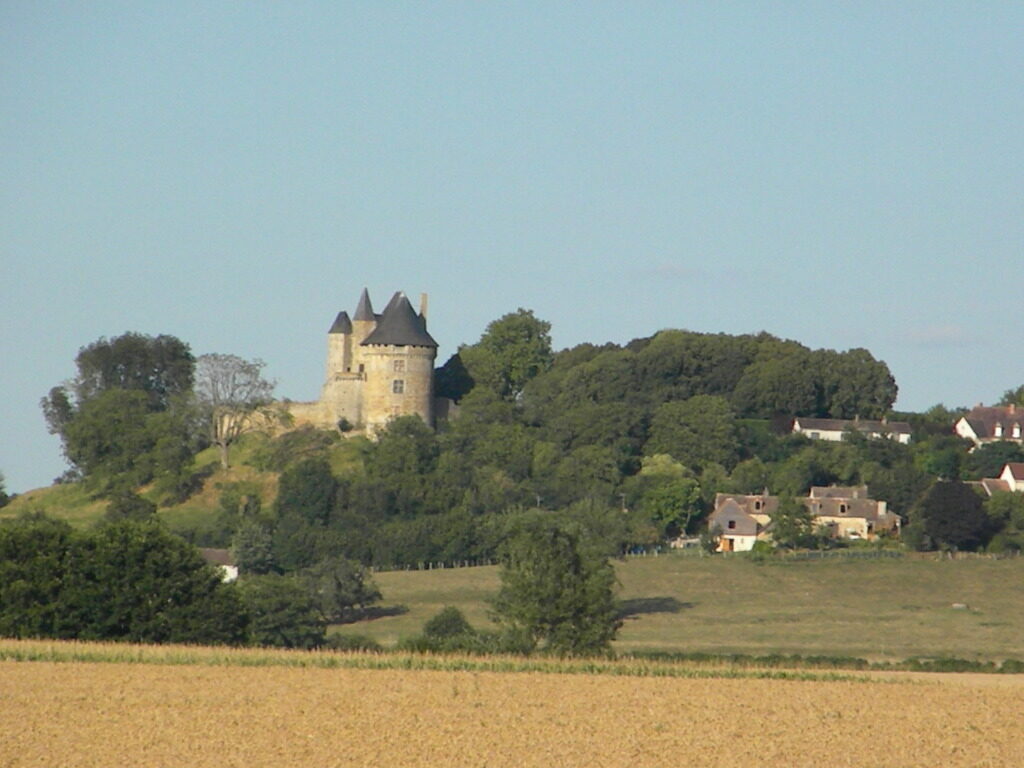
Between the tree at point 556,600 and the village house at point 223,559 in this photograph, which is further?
the village house at point 223,559

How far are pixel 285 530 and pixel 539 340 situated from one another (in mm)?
23196

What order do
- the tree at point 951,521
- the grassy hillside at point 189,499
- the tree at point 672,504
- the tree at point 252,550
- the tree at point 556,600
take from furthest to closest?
1. the tree at point 672,504
2. the grassy hillside at point 189,499
3. the tree at point 951,521
4. the tree at point 252,550
5. the tree at point 556,600

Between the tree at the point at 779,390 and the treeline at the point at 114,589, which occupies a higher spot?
the tree at the point at 779,390

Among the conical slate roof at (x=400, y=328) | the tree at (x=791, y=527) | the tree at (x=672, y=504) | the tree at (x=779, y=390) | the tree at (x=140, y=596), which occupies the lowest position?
the tree at (x=140, y=596)

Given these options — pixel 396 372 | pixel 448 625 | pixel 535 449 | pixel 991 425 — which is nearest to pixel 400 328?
pixel 396 372

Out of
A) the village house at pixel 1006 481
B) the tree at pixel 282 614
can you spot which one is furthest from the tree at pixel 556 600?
the village house at pixel 1006 481

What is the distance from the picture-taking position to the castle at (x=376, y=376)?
76.0m

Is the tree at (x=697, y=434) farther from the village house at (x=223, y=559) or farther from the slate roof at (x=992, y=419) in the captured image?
the village house at (x=223, y=559)

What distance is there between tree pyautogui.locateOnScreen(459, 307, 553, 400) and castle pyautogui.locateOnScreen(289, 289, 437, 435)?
24.0 feet

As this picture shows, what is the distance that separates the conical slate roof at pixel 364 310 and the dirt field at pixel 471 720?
49843 mm

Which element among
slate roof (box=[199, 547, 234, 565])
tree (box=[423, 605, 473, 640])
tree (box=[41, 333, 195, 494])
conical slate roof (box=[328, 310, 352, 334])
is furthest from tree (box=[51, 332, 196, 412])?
tree (box=[423, 605, 473, 640])

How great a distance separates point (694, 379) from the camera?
286 feet

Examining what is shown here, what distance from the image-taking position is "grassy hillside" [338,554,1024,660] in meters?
47.4

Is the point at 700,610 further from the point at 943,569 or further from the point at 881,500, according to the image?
the point at 881,500
